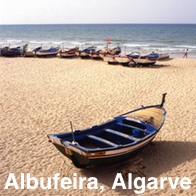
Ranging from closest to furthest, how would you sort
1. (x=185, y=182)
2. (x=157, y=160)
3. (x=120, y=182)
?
(x=185, y=182), (x=120, y=182), (x=157, y=160)

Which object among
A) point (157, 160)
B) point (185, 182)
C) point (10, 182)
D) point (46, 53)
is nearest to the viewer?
point (185, 182)

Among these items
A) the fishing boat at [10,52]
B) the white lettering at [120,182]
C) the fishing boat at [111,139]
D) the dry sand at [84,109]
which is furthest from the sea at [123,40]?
→ the white lettering at [120,182]

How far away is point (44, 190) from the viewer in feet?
24.8

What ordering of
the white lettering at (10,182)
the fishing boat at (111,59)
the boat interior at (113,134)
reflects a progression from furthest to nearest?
the fishing boat at (111,59) < the boat interior at (113,134) < the white lettering at (10,182)

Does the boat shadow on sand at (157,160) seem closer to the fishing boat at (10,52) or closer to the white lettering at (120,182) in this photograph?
the white lettering at (120,182)

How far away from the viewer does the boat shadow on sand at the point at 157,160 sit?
804 cm

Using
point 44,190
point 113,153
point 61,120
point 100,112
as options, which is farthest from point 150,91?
point 44,190

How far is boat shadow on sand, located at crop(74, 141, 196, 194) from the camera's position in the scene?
8.04 metres

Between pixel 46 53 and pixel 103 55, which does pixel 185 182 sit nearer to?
pixel 103 55

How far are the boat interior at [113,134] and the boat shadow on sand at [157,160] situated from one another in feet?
2.04

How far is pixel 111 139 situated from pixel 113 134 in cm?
19

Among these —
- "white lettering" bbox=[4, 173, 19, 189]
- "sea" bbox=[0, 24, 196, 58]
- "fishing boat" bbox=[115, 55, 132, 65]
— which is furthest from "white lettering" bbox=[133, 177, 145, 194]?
"sea" bbox=[0, 24, 196, 58]

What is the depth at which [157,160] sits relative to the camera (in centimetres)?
885

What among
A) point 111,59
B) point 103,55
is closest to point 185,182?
point 111,59
